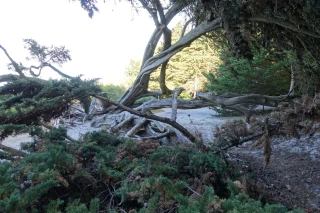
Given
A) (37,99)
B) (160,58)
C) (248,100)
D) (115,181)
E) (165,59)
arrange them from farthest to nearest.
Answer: (160,58) < (165,59) < (248,100) < (37,99) < (115,181)

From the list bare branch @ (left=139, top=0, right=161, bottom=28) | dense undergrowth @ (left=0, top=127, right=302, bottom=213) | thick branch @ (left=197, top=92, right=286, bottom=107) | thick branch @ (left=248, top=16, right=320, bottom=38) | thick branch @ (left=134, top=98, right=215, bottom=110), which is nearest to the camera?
dense undergrowth @ (left=0, top=127, right=302, bottom=213)

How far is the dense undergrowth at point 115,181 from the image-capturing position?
176cm

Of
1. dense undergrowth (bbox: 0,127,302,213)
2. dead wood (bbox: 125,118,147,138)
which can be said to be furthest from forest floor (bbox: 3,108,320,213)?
dead wood (bbox: 125,118,147,138)

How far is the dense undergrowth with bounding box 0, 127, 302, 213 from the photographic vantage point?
176cm

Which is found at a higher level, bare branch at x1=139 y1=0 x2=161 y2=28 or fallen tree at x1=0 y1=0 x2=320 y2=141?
bare branch at x1=139 y1=0 x2=161 y2=28

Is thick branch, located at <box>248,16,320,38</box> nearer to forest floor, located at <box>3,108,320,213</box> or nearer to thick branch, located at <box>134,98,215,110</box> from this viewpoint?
forest floor, located at <box>3,108,320,213</box>

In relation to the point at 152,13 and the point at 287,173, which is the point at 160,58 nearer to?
the point at 152,13

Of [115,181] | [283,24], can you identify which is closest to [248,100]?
[283,24]

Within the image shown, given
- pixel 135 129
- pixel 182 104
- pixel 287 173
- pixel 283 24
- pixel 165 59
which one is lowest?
pixel 287 173

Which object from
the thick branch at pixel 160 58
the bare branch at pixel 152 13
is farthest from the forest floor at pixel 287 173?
the bare branch at pixel 152 13

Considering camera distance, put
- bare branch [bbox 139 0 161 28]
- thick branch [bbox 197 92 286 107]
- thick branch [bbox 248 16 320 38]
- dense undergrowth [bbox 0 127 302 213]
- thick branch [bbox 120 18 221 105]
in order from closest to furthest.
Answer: dense undergrowth [bbox 0 127 302 213] < thick branch [bbox 248 16 320 38] < thick branch [bbox 120 18 221 105] < thick branch [bbox 197 92 286 107] < bare branch [bbox 139 0 161 28]

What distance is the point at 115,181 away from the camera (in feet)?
8.23

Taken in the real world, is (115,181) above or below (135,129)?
above

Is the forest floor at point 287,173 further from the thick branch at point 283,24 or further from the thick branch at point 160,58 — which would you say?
the thick branch at point 160,58
